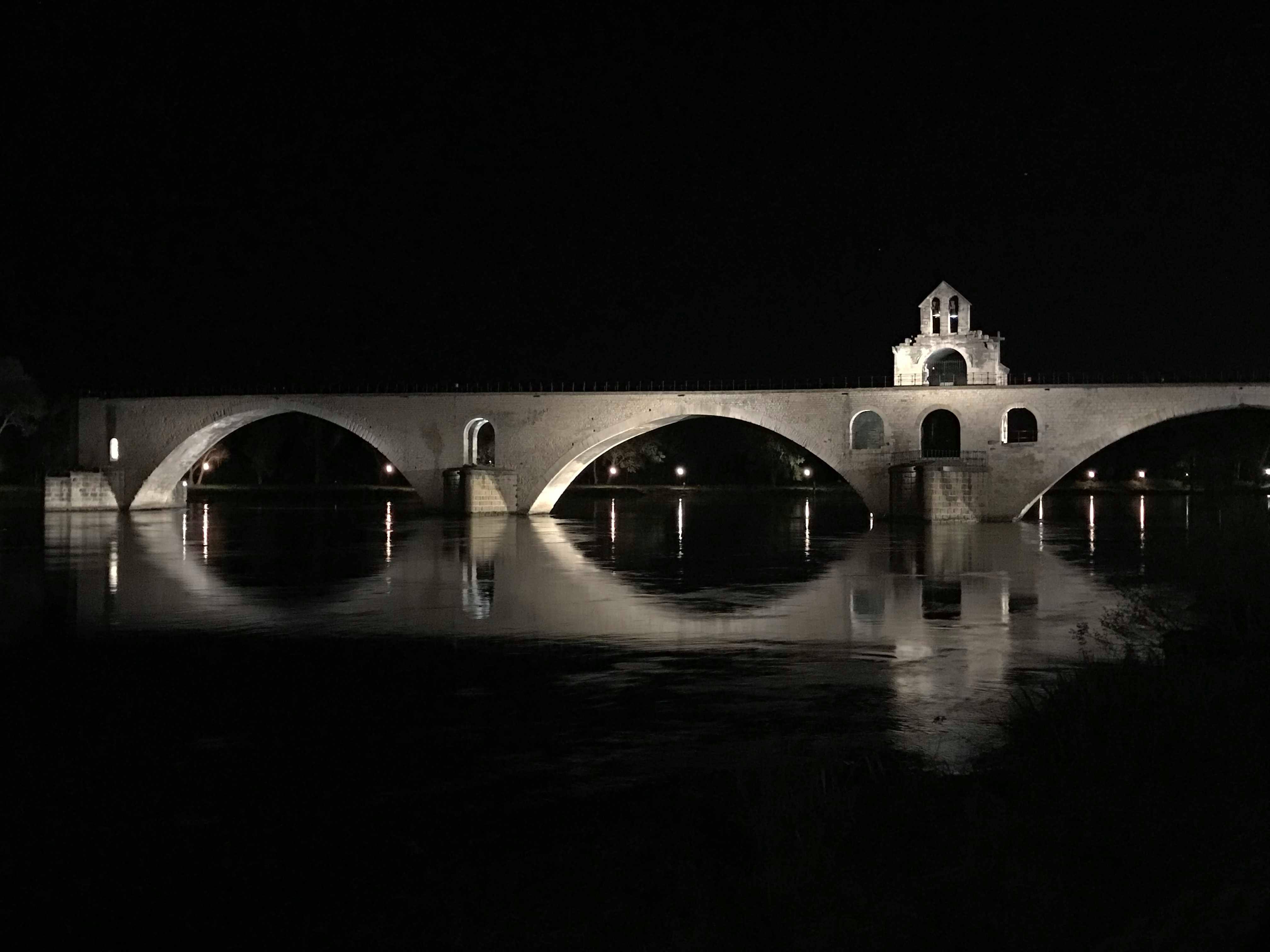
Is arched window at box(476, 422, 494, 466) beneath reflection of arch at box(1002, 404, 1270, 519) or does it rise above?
above

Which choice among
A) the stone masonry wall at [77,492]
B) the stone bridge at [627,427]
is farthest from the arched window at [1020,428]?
the stone masonry wall at [77,492]

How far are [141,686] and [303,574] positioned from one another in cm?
1239

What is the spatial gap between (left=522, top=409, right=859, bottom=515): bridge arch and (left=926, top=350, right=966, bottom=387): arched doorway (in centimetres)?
755

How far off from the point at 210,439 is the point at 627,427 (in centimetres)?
2045

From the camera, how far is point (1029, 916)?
5816mm

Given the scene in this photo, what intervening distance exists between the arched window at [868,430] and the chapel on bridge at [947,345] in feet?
7.60

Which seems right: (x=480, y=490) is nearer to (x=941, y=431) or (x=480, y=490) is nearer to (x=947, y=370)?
(x=947, y=370)

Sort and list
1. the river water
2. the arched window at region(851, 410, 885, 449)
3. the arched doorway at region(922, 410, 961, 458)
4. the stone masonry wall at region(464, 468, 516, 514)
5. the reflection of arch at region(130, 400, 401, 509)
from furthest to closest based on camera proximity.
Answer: the arched doorway at region(922, 410, 961, 458) → the reflection of arch at region(130, 400, 401, 509) → the arched window at region(851, 410, 885, 449) → the stone masonry wall at region(464, 468, 516, 514) → the river water

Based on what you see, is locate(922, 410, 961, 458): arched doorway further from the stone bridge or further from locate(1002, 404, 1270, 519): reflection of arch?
locate(1002, 404, 1270, 519): reflection of arch

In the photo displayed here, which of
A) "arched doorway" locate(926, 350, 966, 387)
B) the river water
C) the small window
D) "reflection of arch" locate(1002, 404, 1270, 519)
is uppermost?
"arched doorway" locate(926, 350, 966, 387)

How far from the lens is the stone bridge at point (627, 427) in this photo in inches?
1783

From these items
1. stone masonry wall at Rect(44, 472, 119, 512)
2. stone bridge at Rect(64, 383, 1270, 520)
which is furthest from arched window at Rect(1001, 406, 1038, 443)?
stone masonry wall at Rect(44, 472, 119, 512)

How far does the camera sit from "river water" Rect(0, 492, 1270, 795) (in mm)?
10766

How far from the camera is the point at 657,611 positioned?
19.4 m
